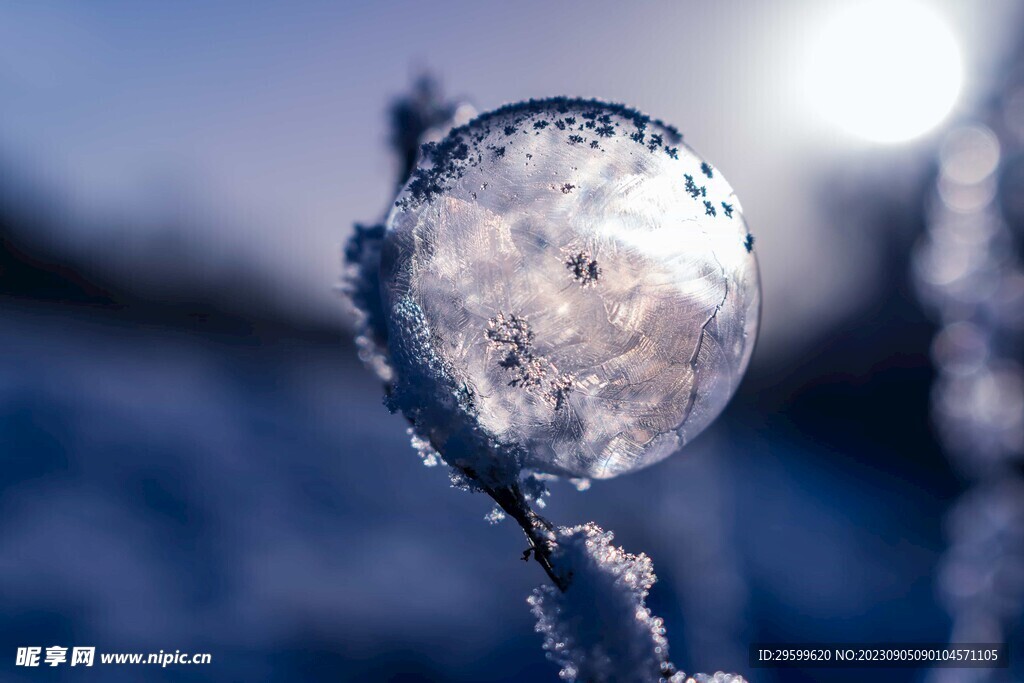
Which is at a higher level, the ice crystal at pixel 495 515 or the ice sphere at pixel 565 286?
the ice sphere at pixel 565 286

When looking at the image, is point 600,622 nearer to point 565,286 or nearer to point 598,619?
point 598,619

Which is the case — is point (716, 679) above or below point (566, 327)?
below

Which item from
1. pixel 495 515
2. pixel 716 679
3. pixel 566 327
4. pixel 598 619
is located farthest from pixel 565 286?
pixel 716 679

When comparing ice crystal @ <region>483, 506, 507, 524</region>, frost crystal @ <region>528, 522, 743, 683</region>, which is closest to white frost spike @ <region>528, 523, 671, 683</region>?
frost crystal @ <region>528, 522, 743, 683</region>

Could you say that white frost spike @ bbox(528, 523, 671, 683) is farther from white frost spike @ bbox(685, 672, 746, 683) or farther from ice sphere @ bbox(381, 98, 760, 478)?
ice sphere @ bbox(381, 98, 760, 478)

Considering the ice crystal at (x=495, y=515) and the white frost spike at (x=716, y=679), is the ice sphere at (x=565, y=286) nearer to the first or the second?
the ice crystal at (x=495, y=515)

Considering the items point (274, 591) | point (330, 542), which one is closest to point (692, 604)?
point (330, 542)

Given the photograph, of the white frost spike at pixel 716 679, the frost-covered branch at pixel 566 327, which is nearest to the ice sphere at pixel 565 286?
the frost-covered branch at pixel 566 327

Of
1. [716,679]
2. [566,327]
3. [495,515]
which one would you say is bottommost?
[716,679]
